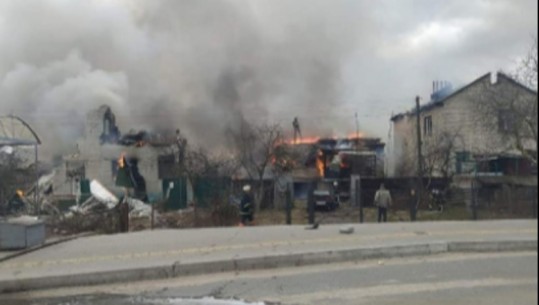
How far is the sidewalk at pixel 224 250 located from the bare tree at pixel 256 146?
17367 millimetres

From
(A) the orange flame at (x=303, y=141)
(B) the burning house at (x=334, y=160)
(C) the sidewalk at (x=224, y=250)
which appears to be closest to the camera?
(C) the sidewalk at (x=224, y=250)

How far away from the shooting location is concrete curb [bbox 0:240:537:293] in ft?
22.6

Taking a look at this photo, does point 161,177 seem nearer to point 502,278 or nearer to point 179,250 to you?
point 179,250

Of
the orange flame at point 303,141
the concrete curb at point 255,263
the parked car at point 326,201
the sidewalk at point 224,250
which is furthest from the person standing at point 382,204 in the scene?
the orange flame at point 303,141

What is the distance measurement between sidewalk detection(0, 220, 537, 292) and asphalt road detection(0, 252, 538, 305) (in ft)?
0.77

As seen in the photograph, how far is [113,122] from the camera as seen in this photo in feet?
109

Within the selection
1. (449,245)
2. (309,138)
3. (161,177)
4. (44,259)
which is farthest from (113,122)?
(449,245)

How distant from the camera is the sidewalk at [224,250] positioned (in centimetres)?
711

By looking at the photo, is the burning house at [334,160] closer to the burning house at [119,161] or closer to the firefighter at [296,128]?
the firefighter at [296,128]

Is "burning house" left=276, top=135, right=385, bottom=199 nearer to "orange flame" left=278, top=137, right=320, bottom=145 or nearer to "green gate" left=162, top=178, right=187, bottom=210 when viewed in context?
"orange flame" left=278, top=137, right=320, bottom=145

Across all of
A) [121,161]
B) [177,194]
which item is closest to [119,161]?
[121,161]

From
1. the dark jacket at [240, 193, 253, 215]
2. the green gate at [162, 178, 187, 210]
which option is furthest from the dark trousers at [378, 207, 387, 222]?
the green gate at [162, 178, 187, 210]

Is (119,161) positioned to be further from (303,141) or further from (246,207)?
(246,207)

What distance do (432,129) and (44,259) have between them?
22.5 ft
